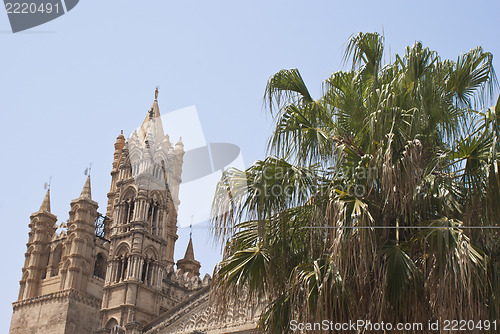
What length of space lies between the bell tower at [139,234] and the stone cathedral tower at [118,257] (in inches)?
2.4

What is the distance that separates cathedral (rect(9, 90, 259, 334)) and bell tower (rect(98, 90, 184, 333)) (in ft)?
0.20

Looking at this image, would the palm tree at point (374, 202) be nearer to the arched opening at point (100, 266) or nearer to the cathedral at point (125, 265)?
the cathedral at point (125, 265)

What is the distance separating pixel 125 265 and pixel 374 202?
32.2 metres

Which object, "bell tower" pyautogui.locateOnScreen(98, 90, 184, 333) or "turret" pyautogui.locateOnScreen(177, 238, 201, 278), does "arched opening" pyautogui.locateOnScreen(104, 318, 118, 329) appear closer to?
"bell tower" pyautogui.locateOnScreen(98, 90, 184, 333)

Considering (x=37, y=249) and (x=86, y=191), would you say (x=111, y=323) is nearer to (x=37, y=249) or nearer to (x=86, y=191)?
(x=37, y=249)

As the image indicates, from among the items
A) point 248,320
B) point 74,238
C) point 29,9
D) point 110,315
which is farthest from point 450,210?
point 74,238

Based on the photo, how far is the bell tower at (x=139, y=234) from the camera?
3853 cm

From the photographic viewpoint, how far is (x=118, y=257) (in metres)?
40.8

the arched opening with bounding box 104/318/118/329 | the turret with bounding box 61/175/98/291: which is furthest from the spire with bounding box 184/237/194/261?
the arched opening with bounding box 104/318/118/329

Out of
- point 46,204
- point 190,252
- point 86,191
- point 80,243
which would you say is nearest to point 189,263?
point 190,252

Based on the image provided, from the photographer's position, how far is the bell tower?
1517 inches

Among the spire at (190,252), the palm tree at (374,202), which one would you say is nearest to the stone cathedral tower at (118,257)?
the spire at (190,252)

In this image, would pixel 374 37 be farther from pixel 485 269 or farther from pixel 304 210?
pixel 485 269

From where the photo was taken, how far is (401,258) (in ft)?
31.0
